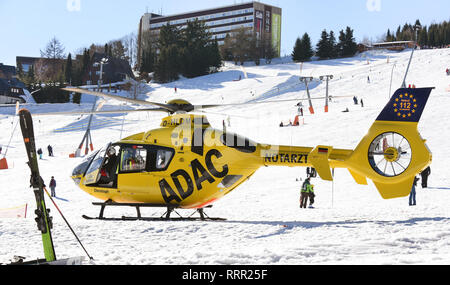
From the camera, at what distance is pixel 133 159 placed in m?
12.2

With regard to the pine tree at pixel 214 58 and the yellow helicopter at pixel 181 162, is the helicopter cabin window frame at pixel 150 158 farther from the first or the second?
the pine tree at pixel 214 58

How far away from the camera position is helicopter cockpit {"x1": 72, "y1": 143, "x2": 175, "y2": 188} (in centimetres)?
1203

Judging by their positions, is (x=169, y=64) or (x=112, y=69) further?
(x=112, y=69)

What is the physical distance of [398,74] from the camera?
6300cm

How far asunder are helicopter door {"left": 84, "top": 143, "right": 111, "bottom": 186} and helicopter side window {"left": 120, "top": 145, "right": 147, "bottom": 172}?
1.87 feet

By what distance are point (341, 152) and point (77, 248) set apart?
22.2 feet

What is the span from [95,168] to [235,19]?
131247 millimetres

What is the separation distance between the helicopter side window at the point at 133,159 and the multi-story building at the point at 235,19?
12267 centimetres

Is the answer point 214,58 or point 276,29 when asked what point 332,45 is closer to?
point 214,58

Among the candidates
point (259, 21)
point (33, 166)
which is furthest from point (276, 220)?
point (259, 21)

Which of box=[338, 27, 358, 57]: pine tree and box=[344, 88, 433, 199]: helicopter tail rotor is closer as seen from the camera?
box=[344, 88, 433, 199]: helicopter tail rotor

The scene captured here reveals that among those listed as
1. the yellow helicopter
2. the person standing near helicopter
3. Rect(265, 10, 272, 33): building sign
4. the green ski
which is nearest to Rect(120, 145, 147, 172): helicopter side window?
the yellow helicopter

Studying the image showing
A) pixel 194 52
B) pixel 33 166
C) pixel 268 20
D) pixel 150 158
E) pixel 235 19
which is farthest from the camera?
pixel 235 19

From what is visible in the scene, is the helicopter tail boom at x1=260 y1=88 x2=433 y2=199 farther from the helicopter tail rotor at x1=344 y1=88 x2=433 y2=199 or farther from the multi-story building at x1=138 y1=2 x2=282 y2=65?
the multi-story building at x1=138 y1=2 x2=282 y2=65
